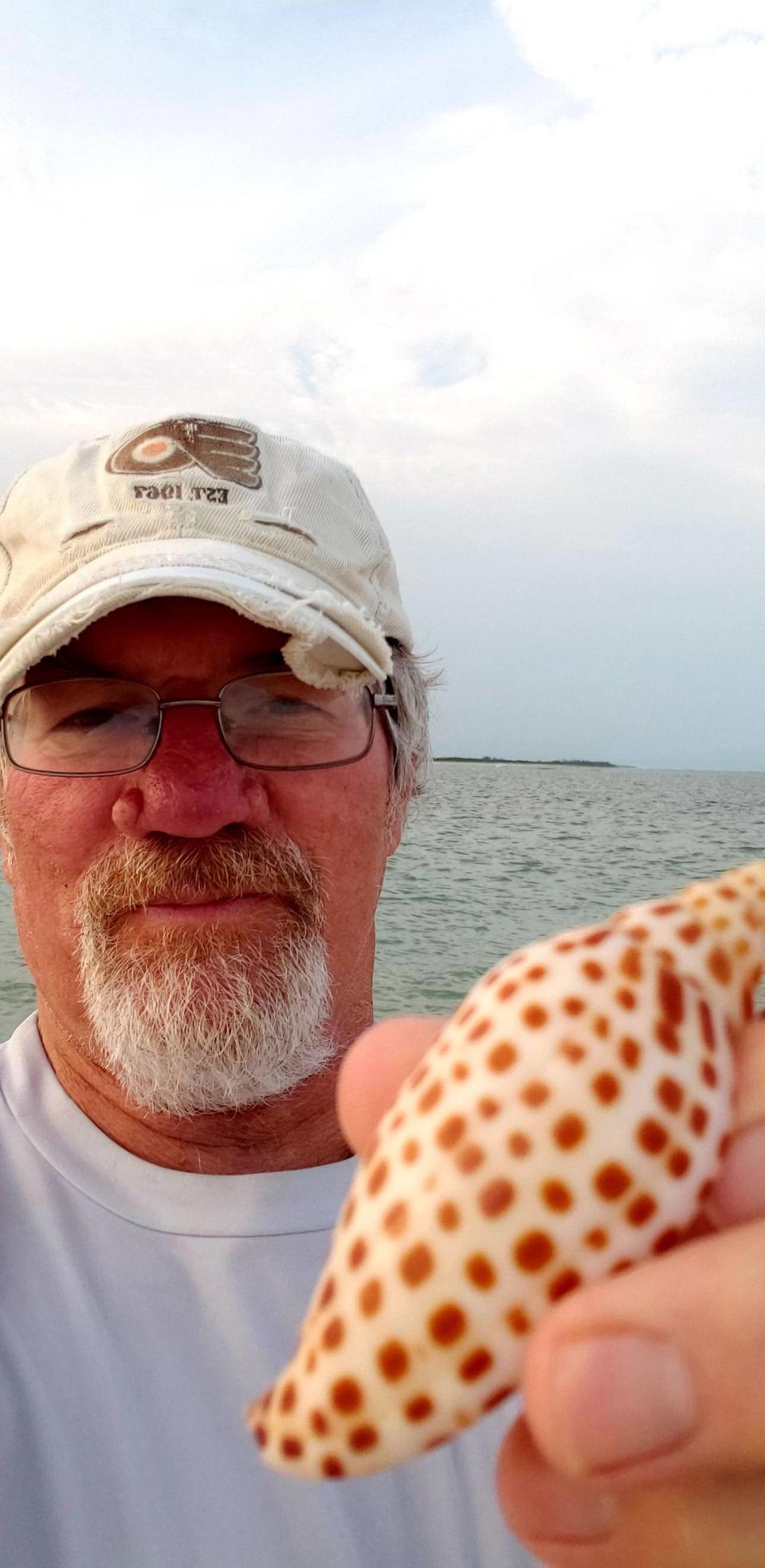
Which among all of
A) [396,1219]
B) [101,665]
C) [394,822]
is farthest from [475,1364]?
[394,822]

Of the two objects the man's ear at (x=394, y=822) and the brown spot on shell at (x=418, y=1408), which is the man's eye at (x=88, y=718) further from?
the brown spot on shell at (x=418, y=1408)

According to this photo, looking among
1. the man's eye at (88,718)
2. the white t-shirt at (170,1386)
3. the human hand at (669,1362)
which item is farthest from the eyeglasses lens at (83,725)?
the human hand at (669,1362)

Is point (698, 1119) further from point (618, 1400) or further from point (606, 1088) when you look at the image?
point (618, 1400)

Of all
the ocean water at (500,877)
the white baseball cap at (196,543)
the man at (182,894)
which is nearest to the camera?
the man at (182,894)

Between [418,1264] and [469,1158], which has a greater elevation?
[469,1158]

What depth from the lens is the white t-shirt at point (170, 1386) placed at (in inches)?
86.7

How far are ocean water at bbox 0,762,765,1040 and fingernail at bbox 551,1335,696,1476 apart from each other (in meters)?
4.48

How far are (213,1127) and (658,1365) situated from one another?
205 cm

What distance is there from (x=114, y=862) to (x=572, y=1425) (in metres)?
2.01

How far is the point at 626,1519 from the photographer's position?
47.8 inches

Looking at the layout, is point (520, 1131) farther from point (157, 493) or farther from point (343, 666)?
point (157, 493)

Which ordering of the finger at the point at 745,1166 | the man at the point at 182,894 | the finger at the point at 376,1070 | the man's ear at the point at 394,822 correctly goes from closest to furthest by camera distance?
the finger at the point at 745,1166, the finger at the point at 376,1070, the man at the point at 182,894, the man's ear at the point at 394,822

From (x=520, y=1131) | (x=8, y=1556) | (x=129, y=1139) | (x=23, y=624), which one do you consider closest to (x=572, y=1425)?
(x=520, y=1131)

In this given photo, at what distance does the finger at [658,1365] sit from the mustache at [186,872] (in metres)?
1.89
